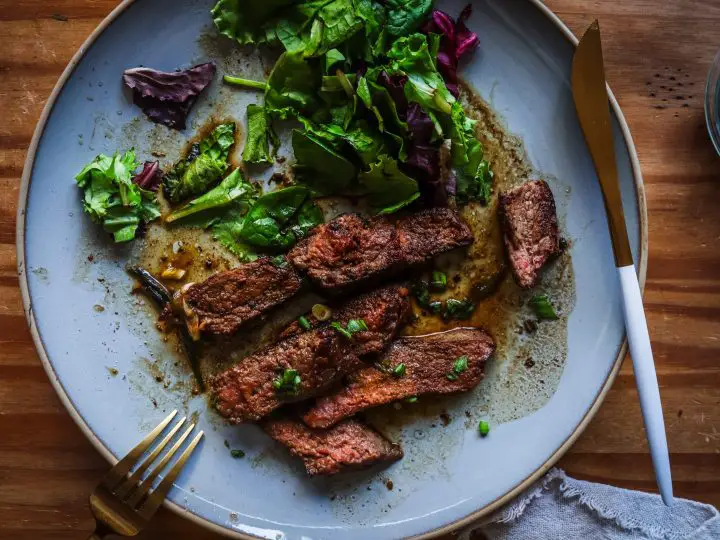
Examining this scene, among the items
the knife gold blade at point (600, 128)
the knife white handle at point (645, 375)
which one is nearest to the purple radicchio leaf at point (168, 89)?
the knife gold blade at point (600, 128)

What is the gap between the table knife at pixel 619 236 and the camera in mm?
3045

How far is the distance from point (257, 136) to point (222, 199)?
1.36 feet

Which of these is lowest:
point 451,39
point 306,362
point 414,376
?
point 414,376

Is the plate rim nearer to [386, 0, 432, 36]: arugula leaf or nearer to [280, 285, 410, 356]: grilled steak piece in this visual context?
[386, 0, 432, 36]: arugula leaf

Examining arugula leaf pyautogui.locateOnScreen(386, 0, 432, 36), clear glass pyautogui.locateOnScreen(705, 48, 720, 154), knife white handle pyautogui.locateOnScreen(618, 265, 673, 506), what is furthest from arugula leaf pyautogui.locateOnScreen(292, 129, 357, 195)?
clear glass pyautogui.locateOnScreen(705, 48, 720, 154)

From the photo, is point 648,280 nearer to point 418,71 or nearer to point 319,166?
point 418,71

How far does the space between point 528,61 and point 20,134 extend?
9.82 ft

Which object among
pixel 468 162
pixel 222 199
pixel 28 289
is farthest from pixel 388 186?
pixel 28 289

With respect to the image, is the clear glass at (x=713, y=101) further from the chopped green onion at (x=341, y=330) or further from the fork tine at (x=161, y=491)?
the fork tine at (x=161, y=491)

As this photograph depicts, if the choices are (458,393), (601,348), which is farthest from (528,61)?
(458,393)

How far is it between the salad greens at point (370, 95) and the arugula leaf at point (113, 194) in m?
0.70

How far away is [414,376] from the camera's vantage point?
10.9 feet

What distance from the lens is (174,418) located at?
3.34 meters

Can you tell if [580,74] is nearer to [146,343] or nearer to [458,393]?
[458,393]
